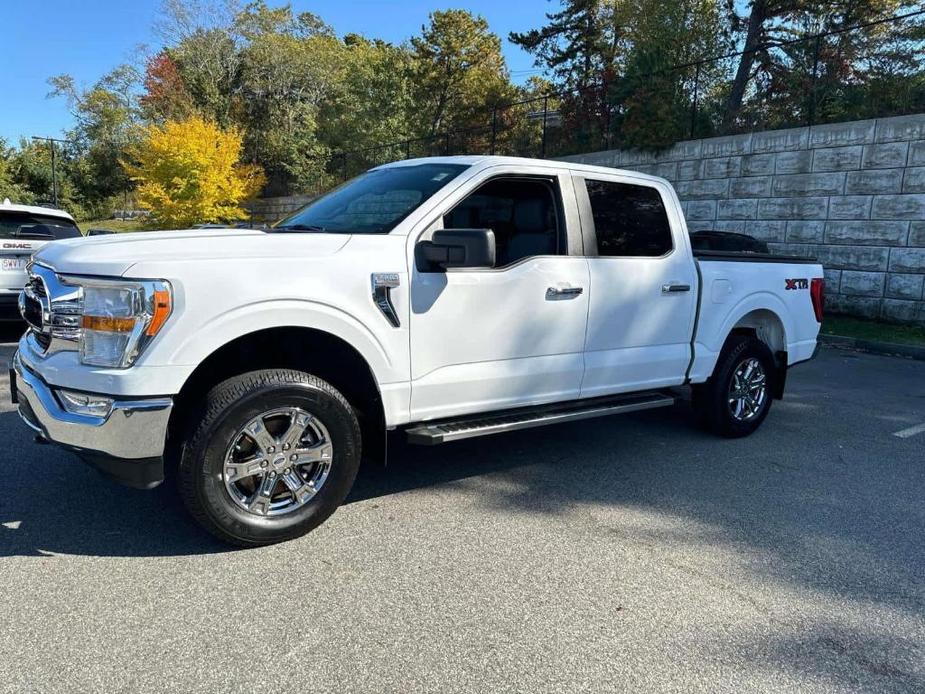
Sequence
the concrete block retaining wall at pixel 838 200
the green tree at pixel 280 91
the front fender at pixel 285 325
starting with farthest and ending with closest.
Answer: the green tree at pixel 280 91, the concrete block retaining wall at pixel 838 200, the front fender at pixel 285 325

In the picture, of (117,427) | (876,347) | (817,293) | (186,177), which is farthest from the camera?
(186,177)

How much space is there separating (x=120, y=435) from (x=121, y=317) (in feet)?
1.68

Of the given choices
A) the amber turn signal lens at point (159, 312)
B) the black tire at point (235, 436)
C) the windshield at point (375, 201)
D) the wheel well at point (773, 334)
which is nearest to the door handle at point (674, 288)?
the wheel well at point (773, 334)

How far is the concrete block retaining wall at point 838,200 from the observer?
1135cm

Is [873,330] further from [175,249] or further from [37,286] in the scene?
[37,286]

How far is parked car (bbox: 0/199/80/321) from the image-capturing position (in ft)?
26.2

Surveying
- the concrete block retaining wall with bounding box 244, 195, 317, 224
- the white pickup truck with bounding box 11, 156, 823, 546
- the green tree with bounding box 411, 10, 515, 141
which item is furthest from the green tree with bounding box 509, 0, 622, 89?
the white pickup truck with bounding box 11, 156, 823, 546

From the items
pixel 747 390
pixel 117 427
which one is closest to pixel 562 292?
pixel 747 390

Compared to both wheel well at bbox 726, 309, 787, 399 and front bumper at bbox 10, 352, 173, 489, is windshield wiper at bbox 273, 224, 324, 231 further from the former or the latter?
wheel well at bbox 726, 309, 787, 399

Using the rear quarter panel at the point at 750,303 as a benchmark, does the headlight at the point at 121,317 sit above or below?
above

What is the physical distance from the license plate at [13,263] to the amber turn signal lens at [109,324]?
6.18 meters

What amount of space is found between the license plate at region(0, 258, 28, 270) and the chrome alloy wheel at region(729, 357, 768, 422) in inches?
309

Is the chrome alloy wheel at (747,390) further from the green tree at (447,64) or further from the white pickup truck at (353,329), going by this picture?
the green tree at (447,64)

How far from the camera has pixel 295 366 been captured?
3.66 m
